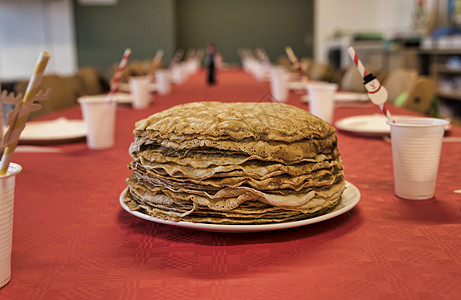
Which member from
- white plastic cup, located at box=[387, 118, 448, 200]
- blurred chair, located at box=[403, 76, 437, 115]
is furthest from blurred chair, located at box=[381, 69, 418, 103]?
white plastic cup, located at box=[387, 118, 448, 200]

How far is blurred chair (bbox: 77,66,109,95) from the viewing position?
3.86m

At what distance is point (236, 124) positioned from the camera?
0.66m

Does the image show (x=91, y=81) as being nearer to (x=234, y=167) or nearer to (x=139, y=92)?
(x=139, y=92)

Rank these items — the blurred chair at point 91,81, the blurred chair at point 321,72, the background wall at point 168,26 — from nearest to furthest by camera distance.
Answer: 1. the blurred chair at point 91,81
2. the blurred chair at point 321,72
3. the background wall at point 168,26

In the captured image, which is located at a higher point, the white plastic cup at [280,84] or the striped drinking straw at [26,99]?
the striped drinking straw at [26,99]

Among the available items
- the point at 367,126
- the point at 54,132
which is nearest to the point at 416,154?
the point at 367,126

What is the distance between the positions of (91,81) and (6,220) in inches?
147

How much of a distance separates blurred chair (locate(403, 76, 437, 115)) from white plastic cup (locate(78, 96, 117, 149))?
1.42 m

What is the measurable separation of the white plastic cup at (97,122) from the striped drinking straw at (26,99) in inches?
33.1

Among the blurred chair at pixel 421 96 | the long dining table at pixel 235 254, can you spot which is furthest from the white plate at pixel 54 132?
the blurred chair at pixel 421 96

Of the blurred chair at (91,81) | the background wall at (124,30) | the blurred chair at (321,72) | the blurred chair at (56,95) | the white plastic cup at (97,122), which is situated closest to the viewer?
the white plastic cup at (97,122)

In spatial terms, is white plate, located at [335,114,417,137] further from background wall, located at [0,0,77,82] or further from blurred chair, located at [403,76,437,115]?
background wall, located at [0,0,77,82]

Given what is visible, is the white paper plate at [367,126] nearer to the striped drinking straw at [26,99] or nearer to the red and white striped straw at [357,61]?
the red and white striped straw at [357,61]

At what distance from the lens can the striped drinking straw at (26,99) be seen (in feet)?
1.53
